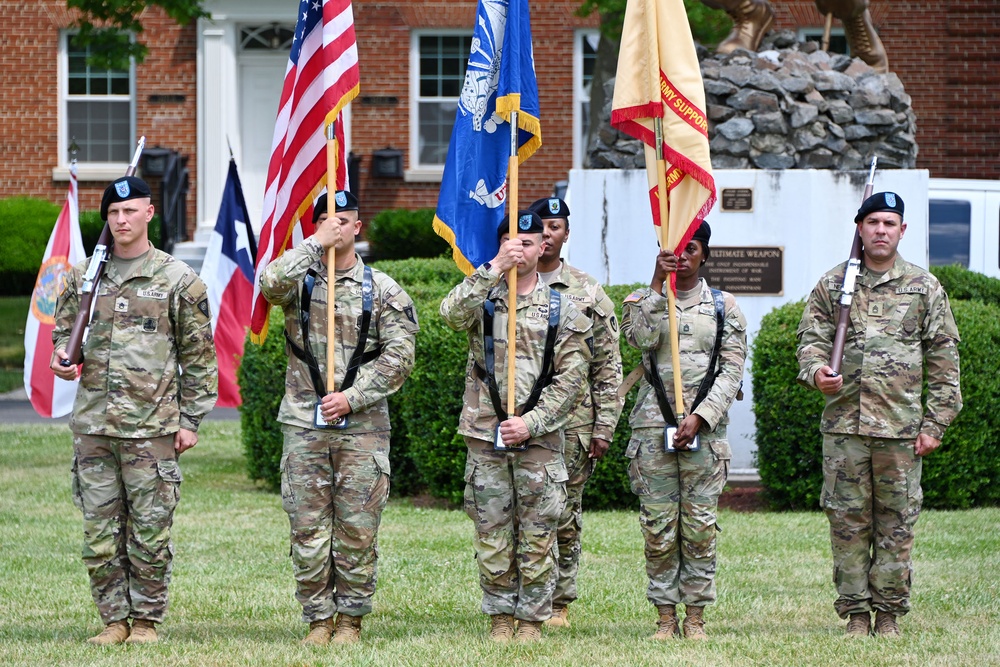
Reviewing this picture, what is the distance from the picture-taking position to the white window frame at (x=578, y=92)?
22000 mm

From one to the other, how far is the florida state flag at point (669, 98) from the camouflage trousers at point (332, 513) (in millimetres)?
1944

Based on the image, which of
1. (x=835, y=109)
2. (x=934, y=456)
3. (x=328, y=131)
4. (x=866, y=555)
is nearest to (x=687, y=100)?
(x=328, y=131)

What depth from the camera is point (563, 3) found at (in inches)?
866

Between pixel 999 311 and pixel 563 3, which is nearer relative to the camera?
pixel 999 311

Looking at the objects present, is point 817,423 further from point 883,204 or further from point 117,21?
point 117,21

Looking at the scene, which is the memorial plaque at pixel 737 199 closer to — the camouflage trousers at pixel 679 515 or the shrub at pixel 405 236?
the camouflage trousers at pixel 679 515

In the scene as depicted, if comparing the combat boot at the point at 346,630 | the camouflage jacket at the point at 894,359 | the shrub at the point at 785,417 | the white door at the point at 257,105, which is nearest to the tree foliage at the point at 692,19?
the white door at the point at 257,105

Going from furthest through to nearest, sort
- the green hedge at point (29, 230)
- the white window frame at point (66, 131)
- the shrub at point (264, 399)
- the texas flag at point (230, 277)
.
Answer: the white window frame at point (66, 131)
the green hedge at point (29, 230)
the texas flag at point (230, 277)
the shrub at point (264, 399)

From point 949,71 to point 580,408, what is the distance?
54.2 ft

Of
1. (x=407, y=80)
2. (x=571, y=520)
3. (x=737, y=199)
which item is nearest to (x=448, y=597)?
(x=571, y=520)

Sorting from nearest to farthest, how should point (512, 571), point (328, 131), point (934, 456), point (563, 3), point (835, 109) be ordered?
1. point (512, 571)
2. point (328, 131)
3. point (934, 456)
4. point (835, 109)
5. point (563, 3)

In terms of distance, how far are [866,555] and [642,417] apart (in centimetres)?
123

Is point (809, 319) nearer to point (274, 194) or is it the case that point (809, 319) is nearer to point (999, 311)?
point (274, 194)

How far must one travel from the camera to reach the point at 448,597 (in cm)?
793
